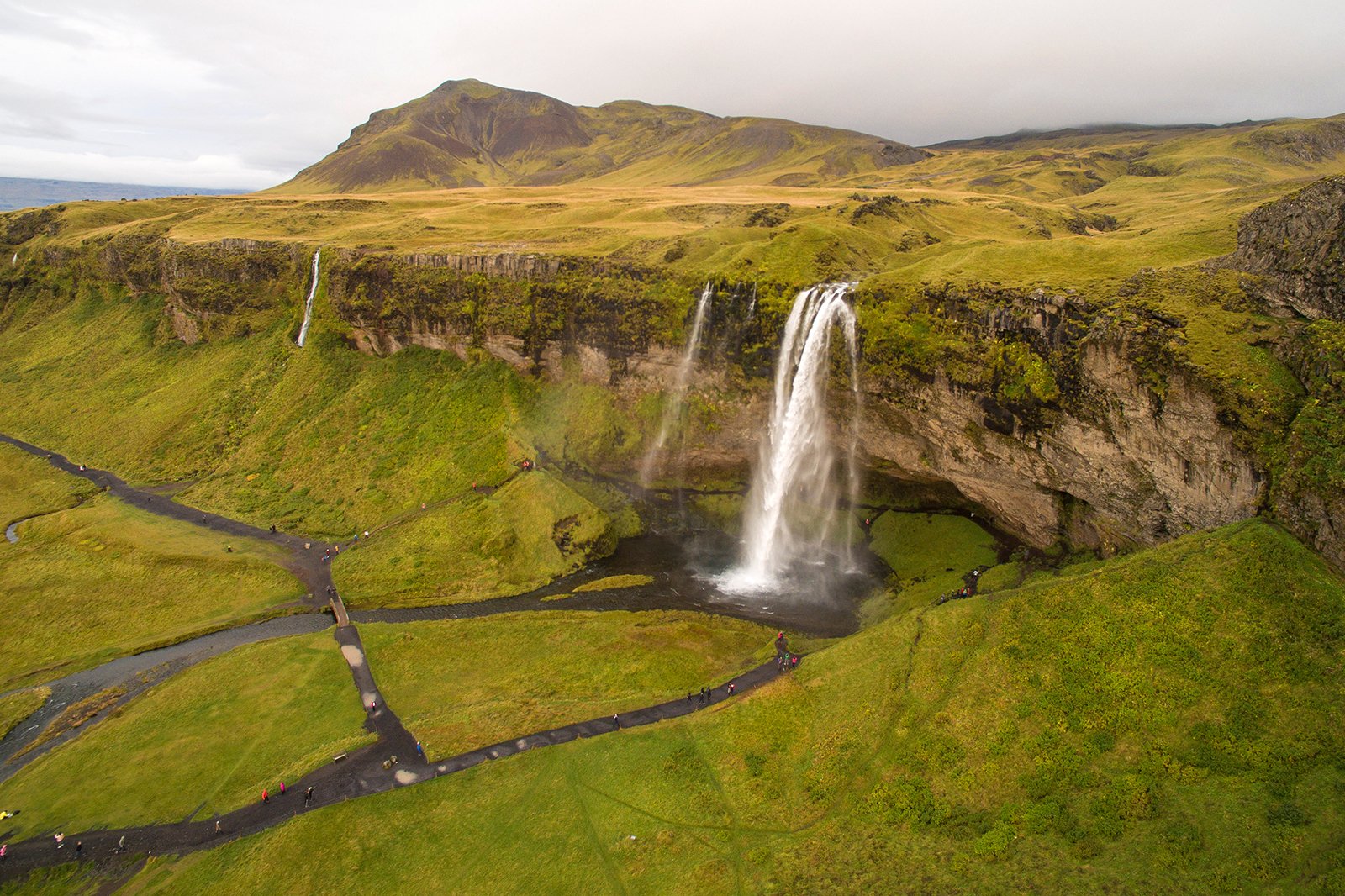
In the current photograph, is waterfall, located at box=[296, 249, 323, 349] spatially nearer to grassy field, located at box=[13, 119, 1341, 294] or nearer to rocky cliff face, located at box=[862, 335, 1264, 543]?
grassy field, located at box=[13, 119, 1341, 294]

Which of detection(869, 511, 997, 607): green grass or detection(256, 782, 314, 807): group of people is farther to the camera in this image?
detection(869, 511, 997, 607): green grass

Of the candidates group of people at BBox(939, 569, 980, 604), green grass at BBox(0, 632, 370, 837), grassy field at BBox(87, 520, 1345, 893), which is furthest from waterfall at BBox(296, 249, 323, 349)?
group of people at BBox(939, 569, 980, 604)

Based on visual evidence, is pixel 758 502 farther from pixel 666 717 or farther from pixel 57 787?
pixel 57 787

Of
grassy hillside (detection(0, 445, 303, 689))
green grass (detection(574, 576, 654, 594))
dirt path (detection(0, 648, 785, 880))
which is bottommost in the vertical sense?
dirt path (detection(0, 648, 785, 880))

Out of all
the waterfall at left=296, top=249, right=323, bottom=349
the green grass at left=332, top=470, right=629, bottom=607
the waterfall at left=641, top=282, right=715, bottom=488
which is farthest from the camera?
the waterfall at left=296, top=249, right=323, bottom=349

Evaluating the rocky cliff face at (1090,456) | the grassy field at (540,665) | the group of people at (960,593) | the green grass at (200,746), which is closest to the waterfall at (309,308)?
the green grass at (200,746)

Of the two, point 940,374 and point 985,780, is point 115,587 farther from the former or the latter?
point 940,374
